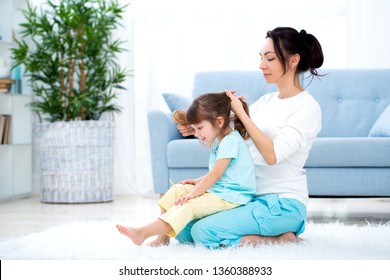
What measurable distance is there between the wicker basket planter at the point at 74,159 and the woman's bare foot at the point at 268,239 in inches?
97.6

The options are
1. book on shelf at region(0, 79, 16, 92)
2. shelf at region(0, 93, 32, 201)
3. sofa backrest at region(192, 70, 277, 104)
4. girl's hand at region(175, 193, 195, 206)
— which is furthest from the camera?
shelf at region(0, 93, 32, 201)

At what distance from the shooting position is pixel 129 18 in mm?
5324

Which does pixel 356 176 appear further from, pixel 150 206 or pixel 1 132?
pixel 1 132

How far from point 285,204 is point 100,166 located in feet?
8.40

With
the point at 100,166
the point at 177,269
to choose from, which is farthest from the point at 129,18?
the point at 177,269

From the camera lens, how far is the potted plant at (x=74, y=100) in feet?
15.6

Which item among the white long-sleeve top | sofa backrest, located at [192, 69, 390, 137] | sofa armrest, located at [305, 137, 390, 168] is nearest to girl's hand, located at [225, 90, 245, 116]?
the white long-sleeve top

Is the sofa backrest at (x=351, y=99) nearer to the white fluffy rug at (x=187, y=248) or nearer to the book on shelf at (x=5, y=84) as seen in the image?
the white fluffy rug at (x=187, y=248)

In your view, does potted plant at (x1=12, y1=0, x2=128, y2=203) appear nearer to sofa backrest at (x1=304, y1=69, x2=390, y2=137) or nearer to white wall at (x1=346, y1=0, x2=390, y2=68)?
sofa backrest at (x1=304, y1=69, x2=390, y2=137)

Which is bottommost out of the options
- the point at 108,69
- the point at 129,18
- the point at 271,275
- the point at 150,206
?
the point at 150,206

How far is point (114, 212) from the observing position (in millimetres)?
4105

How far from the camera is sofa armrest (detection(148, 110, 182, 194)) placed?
12.4 feet

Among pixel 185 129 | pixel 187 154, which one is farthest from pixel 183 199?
pixel 187 154

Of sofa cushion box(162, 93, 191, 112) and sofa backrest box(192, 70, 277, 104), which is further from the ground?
sofa backrest box(192, 70, 277, 104)
